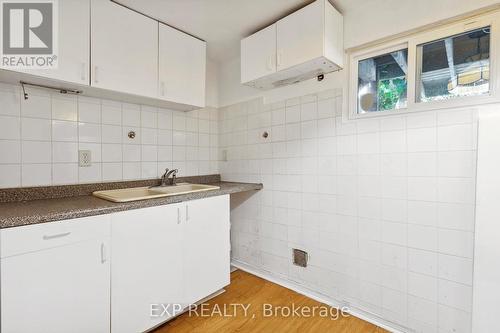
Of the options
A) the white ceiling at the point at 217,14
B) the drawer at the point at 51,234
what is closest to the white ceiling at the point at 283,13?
the white ceiling at the point at 217,14

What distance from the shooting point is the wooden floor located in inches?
65.1

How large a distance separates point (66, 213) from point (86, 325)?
621 millimetres

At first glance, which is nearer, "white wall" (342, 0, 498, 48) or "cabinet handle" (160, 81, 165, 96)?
"white wall" (342, 0, 498, 48)

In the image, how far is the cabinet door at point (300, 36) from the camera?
1.64m

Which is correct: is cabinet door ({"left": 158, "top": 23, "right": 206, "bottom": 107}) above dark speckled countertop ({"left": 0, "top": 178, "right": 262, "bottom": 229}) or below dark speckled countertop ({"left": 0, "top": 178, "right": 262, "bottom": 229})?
above

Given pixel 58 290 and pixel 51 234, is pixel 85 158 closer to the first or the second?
pixel 51 234

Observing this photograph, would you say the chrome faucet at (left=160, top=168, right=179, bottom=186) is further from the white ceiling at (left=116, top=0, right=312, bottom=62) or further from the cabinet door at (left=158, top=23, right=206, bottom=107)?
the white ceiling at (left=116, top=0, right=312, bottom=62)

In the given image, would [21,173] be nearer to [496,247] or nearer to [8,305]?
[8,305]

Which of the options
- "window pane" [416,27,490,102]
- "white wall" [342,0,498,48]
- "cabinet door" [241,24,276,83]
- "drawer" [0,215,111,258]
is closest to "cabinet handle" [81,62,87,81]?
"drawer" [0,215,111,258]

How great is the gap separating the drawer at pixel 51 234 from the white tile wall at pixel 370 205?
1335 mm

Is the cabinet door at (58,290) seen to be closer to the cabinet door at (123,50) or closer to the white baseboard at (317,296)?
the cabinet door at (123,50)

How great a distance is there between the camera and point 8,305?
1.09 meters

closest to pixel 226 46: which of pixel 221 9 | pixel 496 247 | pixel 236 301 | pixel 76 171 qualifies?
pixel 221 9

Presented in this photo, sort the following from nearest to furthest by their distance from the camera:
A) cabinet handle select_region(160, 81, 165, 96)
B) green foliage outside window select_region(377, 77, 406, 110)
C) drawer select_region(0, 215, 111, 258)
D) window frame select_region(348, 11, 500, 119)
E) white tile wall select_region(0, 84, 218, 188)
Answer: drawer select_region(0, 215, 111, 258) → window frame select_region(348, 11, 500, 119) → white tile wall select_region(0, 84, 218, 188) → green foliage outside window select_region(377, 77, 406, 110) → cabinet handle select_region(160, 81, 165, 96)
